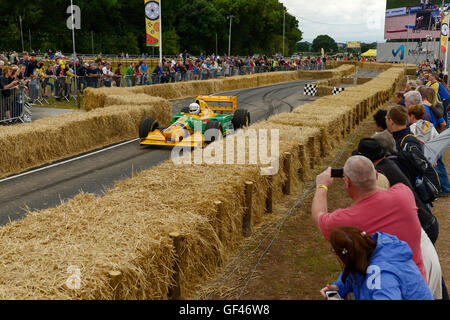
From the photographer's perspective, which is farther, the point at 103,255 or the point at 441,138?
the point at 441,138

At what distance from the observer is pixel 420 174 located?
458cm

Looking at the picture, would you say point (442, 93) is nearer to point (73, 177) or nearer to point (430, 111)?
point (430, 111)

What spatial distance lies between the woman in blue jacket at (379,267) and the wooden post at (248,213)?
3464mm

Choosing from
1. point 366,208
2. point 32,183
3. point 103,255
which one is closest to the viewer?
point 366,208

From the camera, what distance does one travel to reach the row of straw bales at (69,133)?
10.3 meters

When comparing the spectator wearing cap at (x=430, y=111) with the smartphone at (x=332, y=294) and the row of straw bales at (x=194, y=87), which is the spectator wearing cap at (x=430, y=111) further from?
the row of straw bales at (x=194, y=87)

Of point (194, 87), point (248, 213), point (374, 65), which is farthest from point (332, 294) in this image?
point (374, 65)

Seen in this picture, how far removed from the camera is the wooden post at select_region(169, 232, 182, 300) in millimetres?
4348

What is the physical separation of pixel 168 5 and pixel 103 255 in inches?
3079

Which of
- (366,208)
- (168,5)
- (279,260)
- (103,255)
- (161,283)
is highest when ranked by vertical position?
(168,5)

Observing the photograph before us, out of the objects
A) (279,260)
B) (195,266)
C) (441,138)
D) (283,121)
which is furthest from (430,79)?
(195,266)

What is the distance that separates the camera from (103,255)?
385cm
